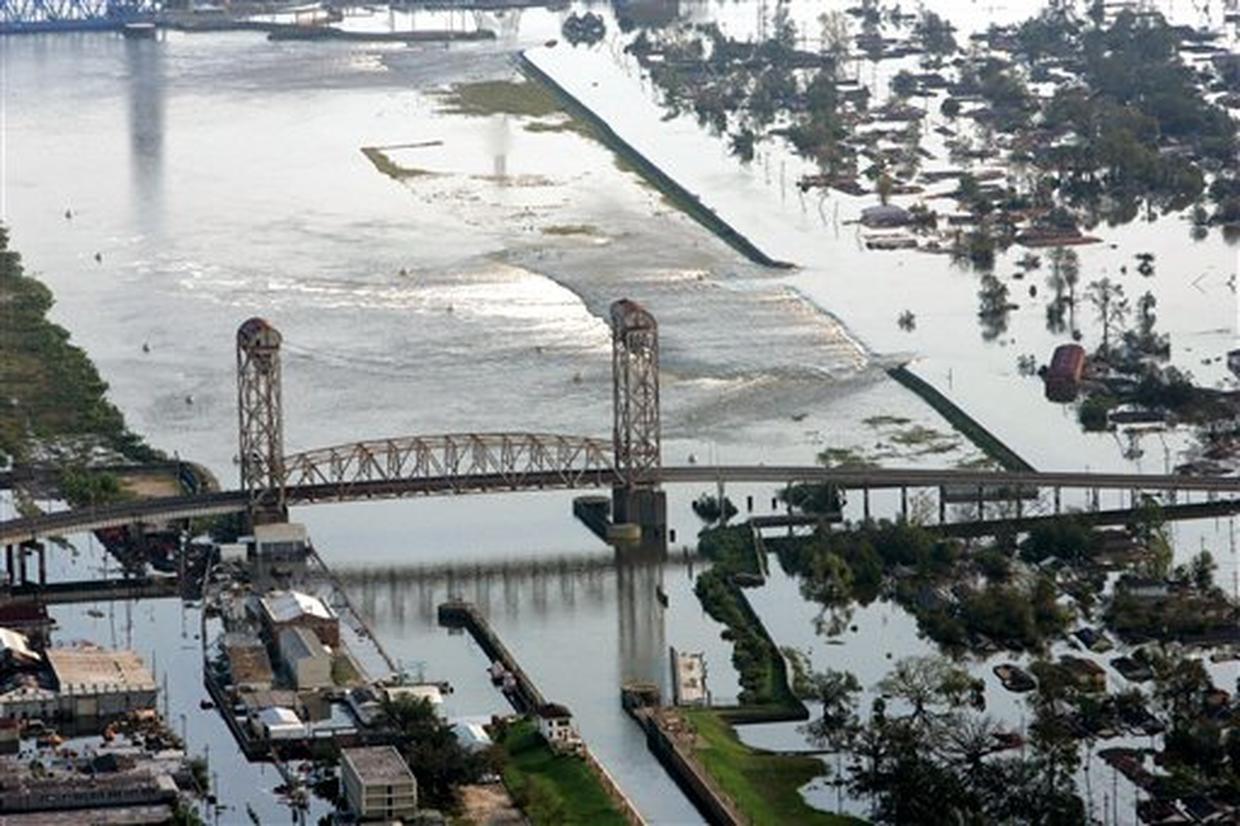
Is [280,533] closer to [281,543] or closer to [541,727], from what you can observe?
[281,543]

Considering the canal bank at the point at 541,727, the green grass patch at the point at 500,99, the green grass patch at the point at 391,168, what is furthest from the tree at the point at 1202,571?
the green grass patch at the point at 500,99

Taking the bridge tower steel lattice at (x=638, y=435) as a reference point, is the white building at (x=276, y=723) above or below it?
below

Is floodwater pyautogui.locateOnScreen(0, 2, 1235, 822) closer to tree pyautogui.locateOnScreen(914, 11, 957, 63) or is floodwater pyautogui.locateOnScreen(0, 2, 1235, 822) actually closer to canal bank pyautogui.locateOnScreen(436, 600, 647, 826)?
canal bank pyautogui.locateOnScreen(436, 600, 647, 826)

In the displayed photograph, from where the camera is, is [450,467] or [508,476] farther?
[450,467]

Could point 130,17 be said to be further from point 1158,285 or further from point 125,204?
point 1158,285

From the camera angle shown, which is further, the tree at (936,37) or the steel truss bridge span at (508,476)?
the tree at (936,37)

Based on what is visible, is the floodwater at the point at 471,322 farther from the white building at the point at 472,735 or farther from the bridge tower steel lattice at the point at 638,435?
the white building at the point at 472,735

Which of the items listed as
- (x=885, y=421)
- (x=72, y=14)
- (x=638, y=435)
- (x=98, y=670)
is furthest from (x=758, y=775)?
(x=72, y=14)
